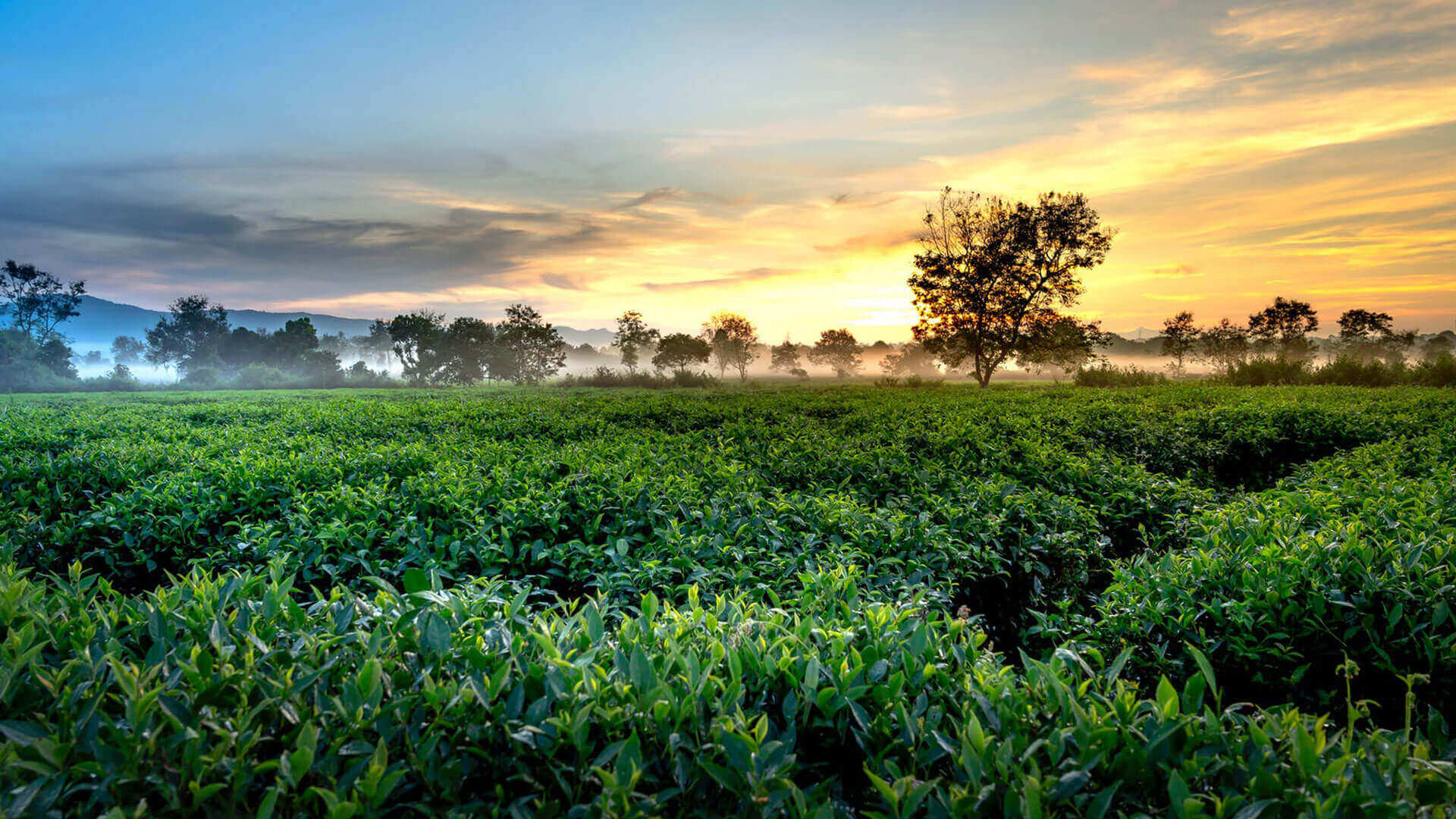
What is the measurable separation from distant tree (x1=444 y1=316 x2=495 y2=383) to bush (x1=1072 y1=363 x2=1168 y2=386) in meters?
59.5

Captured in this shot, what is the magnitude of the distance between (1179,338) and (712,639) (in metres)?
93.9

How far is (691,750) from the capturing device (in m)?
1.66

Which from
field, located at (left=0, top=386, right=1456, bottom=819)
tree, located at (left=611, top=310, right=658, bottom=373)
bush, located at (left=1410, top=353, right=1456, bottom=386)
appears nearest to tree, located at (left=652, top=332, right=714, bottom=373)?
tree, located at (left=611, top=310, right=658, bottom=373)

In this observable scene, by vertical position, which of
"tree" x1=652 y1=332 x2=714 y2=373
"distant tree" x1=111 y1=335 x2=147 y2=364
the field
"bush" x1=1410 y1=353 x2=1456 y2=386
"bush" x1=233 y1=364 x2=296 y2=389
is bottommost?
the field

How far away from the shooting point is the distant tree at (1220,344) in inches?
3014

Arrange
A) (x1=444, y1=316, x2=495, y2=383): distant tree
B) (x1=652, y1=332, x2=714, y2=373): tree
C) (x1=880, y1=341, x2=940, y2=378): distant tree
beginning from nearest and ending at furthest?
(x1=444, y1=316, x2=495, y2=383): distant tree → (x1=652, y1=332, x2=714, y2=373): tree → (x1=880, y1=341, x2=940, y2=378): distant tree

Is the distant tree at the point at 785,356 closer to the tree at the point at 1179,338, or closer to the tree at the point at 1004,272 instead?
the tree at the point at 1179,338

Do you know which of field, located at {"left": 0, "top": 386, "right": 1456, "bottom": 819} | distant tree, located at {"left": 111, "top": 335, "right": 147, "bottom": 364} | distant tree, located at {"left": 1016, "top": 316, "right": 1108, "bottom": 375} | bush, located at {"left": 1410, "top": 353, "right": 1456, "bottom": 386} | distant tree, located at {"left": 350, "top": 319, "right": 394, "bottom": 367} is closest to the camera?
field, located at {"left": 0, "top": 386, "right": 1456, "bottom": 819}

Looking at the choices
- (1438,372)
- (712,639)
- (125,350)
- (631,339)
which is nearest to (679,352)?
(631,339)

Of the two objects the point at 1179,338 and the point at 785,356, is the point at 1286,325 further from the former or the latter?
the point at 785,356

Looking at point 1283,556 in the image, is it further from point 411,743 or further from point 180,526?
point 180,526

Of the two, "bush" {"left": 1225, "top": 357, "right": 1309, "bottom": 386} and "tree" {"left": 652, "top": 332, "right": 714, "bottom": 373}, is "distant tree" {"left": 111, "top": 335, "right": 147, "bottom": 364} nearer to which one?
"tree" {"left": 652, "top": 332, "right": 714, "bottom": 373}

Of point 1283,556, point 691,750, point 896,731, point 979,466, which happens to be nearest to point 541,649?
point 691,750

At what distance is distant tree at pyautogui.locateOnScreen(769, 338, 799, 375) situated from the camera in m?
118
